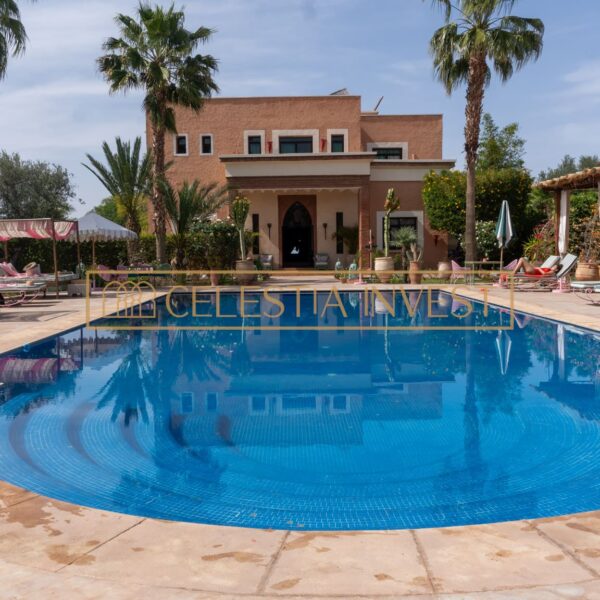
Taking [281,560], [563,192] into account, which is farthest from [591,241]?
[281,560]

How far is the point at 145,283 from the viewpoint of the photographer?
70.5 feet

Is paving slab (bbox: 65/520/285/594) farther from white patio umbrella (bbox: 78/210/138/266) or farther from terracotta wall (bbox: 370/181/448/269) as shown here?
terracotta wall (bbox: 370/181/448/269)

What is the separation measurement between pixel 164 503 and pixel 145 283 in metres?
17.6

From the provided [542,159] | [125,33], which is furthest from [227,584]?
[542,159]

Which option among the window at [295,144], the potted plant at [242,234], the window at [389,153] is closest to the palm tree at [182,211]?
the potted plant at [242,234]

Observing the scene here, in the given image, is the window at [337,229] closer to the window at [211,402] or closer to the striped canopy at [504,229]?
the striped canopy at [504,229]

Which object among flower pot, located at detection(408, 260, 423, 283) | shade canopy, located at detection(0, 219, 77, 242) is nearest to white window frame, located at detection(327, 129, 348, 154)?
flower pot, located at detection(408, 260, 423, 283)

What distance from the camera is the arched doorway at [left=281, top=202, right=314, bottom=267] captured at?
30.3 m

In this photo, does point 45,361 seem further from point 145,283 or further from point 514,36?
point 514,36

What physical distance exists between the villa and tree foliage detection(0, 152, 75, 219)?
12611 millimetres

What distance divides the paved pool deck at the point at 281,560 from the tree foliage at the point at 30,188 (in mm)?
36190

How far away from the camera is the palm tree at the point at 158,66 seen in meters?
21.6

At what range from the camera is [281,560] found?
325 centimetres

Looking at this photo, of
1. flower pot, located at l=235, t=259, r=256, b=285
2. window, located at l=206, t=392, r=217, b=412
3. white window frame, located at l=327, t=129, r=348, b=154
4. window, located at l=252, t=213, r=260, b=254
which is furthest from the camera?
white window frame, located at l=327, t=129, r=348, b=154
